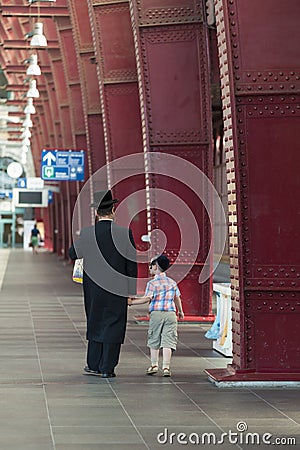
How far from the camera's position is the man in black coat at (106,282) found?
12.4 metres

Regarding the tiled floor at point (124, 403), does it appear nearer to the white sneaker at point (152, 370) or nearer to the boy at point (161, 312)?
the white sneaker at point (152, 370)

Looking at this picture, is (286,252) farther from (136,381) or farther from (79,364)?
(79,364)

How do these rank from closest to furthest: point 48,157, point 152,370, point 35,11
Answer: point 152,370 < point 35,11 < point 48,157

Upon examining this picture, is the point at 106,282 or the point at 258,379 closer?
the point at 258,379

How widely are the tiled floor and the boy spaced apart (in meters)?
0.35

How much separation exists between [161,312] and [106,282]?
808mm

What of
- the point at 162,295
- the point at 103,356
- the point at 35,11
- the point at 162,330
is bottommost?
the point at 103,356

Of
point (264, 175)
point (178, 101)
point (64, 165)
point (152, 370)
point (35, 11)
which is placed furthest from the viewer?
point (64, 165)

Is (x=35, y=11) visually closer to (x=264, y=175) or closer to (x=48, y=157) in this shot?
(x=48, y=157)

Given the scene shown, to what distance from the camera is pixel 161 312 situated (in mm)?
12797

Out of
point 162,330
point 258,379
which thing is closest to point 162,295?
point 162,330

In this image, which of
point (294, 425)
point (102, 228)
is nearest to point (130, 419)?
point (294, 425)

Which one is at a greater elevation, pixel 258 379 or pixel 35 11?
pixel 35 11

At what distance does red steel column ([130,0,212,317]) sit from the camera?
18.9 m
